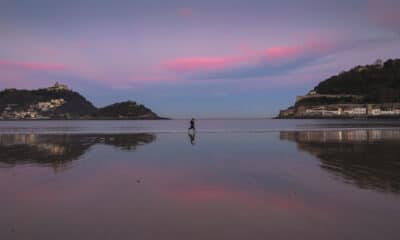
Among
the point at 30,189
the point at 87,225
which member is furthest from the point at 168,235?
the point at 30,189

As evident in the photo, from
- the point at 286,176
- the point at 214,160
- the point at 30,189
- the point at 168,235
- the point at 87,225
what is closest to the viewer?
the point at 168,235

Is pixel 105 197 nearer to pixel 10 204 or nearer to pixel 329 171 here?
pixel 10 204

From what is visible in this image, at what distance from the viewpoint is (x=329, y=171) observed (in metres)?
12.8

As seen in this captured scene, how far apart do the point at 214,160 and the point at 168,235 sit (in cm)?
1057

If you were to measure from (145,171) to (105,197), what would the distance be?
433 cm

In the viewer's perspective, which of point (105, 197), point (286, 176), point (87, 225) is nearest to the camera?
point (87, 225)

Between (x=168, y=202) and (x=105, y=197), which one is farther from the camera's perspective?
(x=105, y=197)

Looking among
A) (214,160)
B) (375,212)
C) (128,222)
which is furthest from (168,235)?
(214,160)

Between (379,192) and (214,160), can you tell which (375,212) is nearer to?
(379,192)

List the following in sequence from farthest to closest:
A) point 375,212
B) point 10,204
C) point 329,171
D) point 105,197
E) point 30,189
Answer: point 329,171 < point 30,189 < point 105,197 < point 10,204 < point 375,212

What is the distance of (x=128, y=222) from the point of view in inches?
267

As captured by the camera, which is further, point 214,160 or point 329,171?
point 214,160

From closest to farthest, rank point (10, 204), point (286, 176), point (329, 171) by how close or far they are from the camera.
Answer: point (10, 204)
point (286, 176)
point (329, 171)

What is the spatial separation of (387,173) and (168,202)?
7942mm
